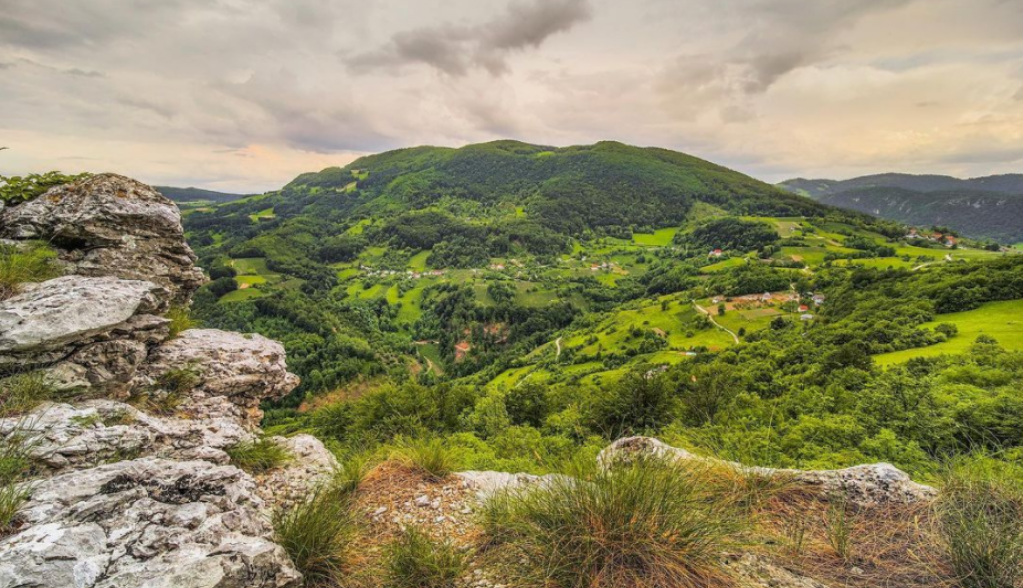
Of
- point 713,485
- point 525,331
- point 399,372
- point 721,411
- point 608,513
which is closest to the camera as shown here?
point 608,513

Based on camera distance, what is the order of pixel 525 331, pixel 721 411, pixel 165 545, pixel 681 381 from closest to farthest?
1. pixel 165 545
2. pixel 721 411
3. pixel 681 381
4. pixel 525 331

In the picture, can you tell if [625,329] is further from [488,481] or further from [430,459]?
[430,459]

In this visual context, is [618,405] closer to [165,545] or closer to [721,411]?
[721,411]

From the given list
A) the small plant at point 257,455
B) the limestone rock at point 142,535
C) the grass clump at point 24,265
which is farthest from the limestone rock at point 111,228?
the limestone rock at point 142,535

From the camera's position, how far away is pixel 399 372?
78.3m

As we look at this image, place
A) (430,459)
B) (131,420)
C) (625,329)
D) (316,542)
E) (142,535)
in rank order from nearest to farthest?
(142,535) → (316,542) → (131,420) → (430,459) → (625,329)

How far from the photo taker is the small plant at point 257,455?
18.4 feet

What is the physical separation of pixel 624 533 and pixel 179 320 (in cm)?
929

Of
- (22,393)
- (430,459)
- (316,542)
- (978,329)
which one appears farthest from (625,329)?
(22,393)

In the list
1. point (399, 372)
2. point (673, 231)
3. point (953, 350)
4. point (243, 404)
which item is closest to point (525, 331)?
point (399, 372)

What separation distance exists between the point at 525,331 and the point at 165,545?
110m

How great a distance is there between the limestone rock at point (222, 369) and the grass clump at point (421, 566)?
16.8 feet

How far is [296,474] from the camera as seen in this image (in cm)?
576

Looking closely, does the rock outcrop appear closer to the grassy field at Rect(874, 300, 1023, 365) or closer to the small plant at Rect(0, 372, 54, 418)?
the small plant at Rect(0, 372, 54, 418)
